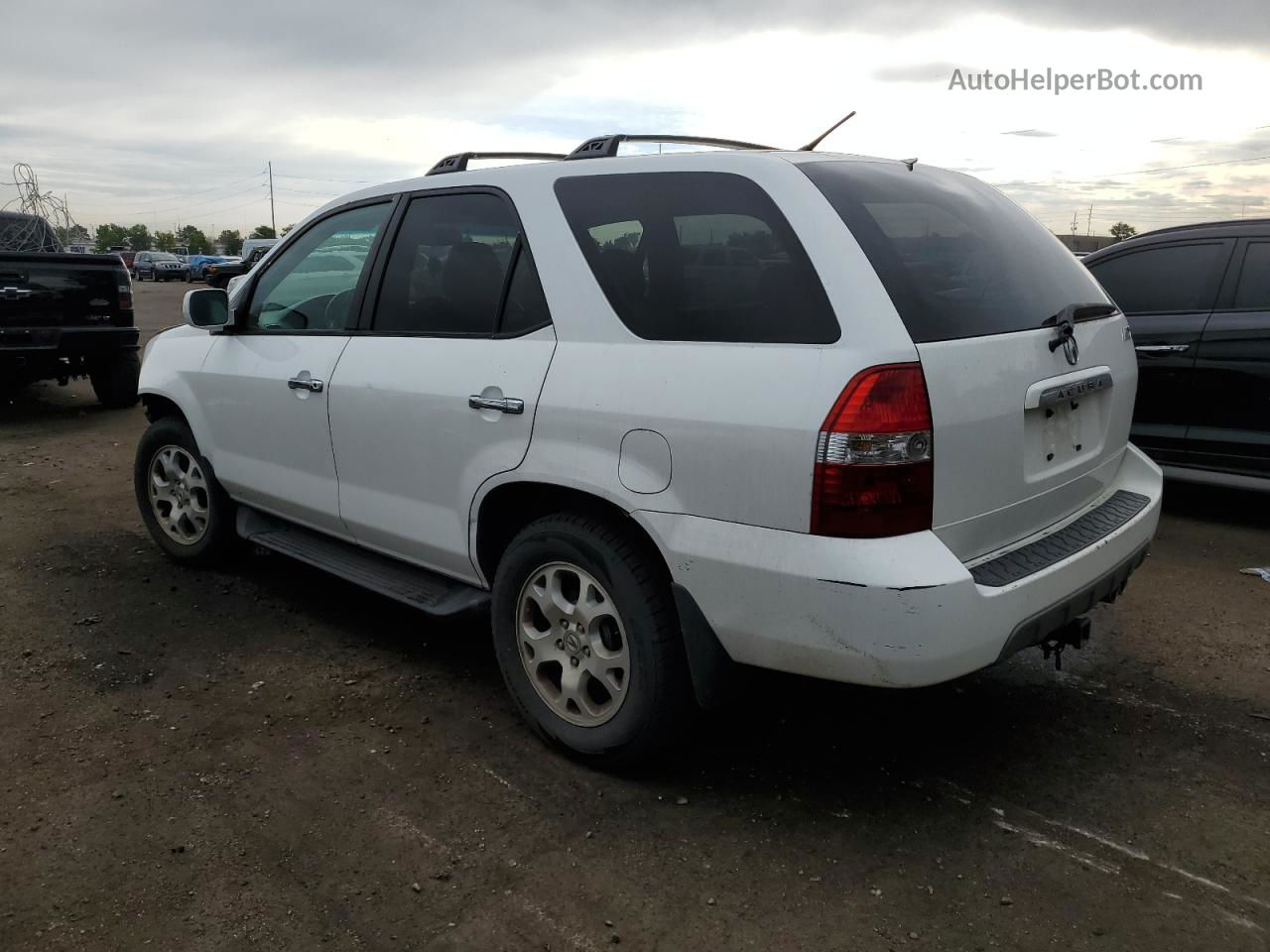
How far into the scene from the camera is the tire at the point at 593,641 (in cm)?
280

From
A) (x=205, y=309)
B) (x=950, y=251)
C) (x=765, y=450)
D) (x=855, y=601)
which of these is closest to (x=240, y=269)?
(x=205, y=309)

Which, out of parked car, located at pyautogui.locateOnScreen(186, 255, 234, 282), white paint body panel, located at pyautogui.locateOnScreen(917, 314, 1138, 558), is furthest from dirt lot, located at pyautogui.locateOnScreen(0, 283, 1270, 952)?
parked car, located at pyautogui.locateOnScreen(186, 255, 234, 282)

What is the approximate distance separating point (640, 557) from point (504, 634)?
0.67m

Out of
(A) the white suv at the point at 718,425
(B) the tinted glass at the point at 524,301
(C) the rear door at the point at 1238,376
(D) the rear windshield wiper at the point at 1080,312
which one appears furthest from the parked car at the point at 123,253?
(C) the rear door at the point at 1238,376

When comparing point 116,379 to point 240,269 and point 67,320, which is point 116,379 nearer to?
point 67,320

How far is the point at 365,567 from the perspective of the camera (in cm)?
383

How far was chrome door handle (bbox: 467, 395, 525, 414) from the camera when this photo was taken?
120 inches

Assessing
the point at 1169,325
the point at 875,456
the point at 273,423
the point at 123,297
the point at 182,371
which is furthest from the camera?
the point at 123,297

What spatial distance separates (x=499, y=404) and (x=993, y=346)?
143cm

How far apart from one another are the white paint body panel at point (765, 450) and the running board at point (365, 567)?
0.10 metres

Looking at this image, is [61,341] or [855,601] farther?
[61,341]

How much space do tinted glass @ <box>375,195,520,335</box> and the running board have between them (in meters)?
0.88

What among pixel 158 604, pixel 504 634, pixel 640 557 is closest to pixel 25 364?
pixel 158 604

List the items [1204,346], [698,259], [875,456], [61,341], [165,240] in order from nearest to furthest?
[875,456] < [698,259] < [1204,346] < [61,341] < [165,240]
